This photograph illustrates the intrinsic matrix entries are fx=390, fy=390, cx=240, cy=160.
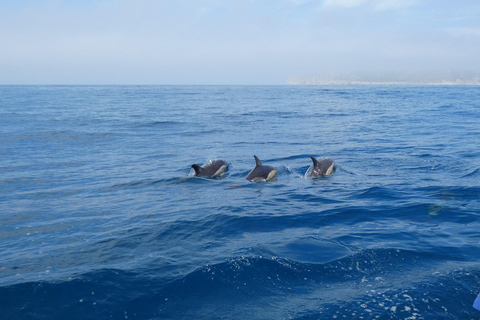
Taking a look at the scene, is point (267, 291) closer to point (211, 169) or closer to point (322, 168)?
point (322, 168)

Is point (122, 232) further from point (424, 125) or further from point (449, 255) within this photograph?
point (424, 125)

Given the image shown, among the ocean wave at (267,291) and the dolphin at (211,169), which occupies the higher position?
the ocean wave at (267,291)

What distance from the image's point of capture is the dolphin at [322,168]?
47.8 ft

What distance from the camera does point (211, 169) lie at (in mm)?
15312

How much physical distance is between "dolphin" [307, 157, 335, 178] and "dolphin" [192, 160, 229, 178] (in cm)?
345

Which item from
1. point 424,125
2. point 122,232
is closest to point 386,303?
point 122,232

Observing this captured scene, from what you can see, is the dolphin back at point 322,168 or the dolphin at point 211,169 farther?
the dolphin at point 211,169

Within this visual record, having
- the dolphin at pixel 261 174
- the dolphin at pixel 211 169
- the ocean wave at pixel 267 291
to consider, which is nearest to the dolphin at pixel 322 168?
the dolphin at pixel 261 174

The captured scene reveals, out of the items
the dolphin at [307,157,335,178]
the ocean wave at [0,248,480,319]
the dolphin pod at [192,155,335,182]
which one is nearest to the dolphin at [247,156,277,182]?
the dolphin pod at [192,155,335,182]

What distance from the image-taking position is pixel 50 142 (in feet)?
80.1

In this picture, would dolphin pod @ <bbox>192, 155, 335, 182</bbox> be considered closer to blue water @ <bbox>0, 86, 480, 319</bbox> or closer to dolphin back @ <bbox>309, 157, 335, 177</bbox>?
dolphin back @ <bbox>309, 157, 335, 177</bbox>

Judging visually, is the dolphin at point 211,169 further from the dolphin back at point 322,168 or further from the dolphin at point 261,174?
the dolphin back at point 322,168

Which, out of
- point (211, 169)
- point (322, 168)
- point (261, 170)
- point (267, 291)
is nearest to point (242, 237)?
point (267, 291)

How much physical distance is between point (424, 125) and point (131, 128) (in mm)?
23164
